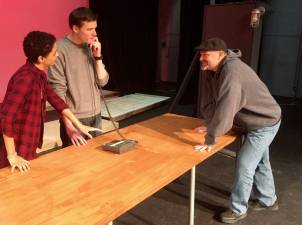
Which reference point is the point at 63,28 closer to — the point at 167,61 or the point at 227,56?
the point at 167,61

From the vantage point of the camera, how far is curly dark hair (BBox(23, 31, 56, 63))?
156 cm

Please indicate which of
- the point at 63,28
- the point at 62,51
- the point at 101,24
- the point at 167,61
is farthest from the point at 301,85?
the point at 62,51

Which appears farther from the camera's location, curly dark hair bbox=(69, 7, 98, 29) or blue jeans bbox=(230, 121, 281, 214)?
blue jeans bbox=(230, 121, 281, 214)

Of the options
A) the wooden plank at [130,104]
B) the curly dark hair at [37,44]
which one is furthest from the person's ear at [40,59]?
the wooden plank at [130,104]

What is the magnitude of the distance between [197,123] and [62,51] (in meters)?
1.05

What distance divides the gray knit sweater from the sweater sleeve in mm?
744

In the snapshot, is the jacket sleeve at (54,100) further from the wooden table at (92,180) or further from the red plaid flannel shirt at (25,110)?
the wooden table at (92,180)

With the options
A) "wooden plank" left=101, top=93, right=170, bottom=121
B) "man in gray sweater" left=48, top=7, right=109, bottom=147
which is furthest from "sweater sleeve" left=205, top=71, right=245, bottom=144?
"wooden plank" left=101, top=93, right=170, bottom=121

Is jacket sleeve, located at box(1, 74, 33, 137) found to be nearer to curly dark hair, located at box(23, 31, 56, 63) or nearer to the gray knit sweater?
curly dark hair, located at box(23, 31, 56, 63)

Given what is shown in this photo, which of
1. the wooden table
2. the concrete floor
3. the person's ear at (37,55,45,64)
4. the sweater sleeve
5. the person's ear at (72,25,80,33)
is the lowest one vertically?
the concrete floor

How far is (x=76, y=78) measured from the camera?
2.04m

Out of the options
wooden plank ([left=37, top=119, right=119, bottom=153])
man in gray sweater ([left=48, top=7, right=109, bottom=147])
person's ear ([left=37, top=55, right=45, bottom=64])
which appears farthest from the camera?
wooden plank ([left=37, top=119, right=119, bottom=153])

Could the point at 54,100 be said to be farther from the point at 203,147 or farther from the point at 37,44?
the point at 203,147

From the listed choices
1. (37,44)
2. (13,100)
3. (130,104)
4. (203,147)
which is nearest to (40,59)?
(37,44)
